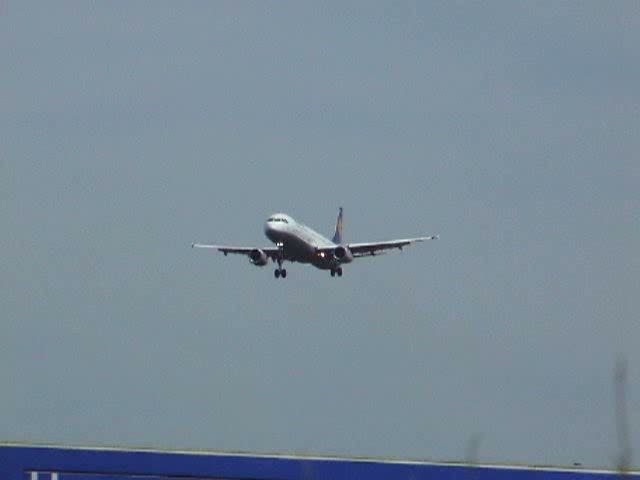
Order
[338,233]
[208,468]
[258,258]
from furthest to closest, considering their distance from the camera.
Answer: [338,233] → [258,258] → [208,468]

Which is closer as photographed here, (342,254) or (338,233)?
(342,254)

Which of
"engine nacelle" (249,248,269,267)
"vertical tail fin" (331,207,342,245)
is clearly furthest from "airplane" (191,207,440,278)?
"vertical tail fin" (331,207,342,245)

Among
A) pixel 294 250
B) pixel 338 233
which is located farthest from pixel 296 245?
pixel 338 233

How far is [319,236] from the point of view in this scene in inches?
4638

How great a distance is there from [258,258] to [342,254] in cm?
626

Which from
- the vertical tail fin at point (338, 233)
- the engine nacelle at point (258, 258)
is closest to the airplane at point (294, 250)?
the engine nacelle at point (258, 258)

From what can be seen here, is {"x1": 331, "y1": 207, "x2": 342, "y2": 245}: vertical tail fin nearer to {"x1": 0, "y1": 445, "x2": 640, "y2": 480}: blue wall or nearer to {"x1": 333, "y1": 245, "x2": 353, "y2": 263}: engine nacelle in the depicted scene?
{"x1": 333, "y1": 245, "x2": 353, "y2": 263}: engine nacelle

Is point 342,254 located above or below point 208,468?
above

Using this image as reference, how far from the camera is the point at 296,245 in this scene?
11231cm

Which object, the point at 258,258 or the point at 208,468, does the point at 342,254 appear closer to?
the point at 258,258

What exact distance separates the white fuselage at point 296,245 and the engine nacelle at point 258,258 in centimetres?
241

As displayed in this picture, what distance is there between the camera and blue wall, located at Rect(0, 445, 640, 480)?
6475 centimetres

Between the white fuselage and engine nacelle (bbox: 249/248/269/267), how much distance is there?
2.41m

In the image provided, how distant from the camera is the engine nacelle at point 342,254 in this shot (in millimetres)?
111500
